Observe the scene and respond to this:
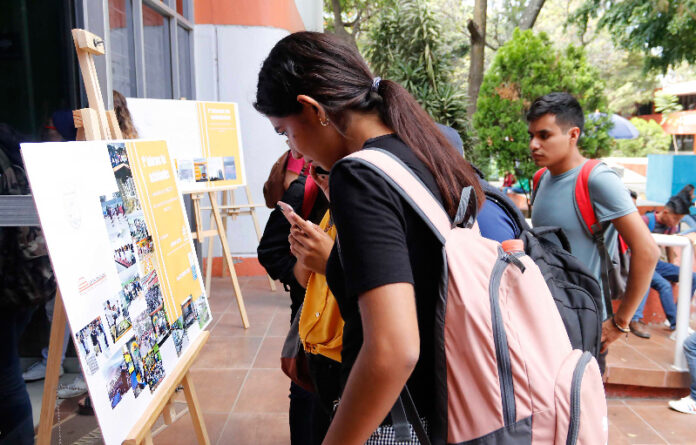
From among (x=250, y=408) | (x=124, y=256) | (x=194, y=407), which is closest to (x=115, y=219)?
(x=124, y=256)

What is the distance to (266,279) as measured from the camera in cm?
629

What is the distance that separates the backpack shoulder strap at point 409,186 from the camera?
35.4 inches

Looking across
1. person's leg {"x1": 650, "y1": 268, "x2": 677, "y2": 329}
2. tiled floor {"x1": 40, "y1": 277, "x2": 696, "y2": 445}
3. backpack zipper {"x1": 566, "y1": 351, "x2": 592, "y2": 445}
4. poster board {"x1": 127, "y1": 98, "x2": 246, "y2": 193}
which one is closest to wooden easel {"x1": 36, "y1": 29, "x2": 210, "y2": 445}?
tiled floor {"x1": 40, "y1": 277, "x2": 696, "y2": 445}

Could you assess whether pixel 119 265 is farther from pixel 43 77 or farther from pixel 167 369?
pixel 43 77

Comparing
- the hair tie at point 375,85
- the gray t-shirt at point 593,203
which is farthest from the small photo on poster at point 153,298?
the gray t-shirt at point 593,203

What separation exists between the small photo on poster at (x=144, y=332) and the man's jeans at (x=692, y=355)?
3.22m

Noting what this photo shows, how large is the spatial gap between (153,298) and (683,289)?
3266 millimetres

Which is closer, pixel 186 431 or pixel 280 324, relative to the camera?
pixel 186 431

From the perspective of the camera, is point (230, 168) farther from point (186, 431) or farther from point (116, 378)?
point (116, 378)

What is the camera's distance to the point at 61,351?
65.9 inches

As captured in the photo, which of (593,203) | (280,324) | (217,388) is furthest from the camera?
(280,324)

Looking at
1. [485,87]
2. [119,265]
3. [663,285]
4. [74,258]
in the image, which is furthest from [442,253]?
[485,87]

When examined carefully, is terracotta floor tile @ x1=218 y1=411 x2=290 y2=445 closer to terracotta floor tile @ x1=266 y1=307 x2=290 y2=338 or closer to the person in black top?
terracotta floor tile @ x1=266 y1=307 x2=290 y2=338

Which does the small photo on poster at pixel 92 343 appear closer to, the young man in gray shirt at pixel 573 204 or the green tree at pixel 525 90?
the young man in gray shirt at pixel 573 204
